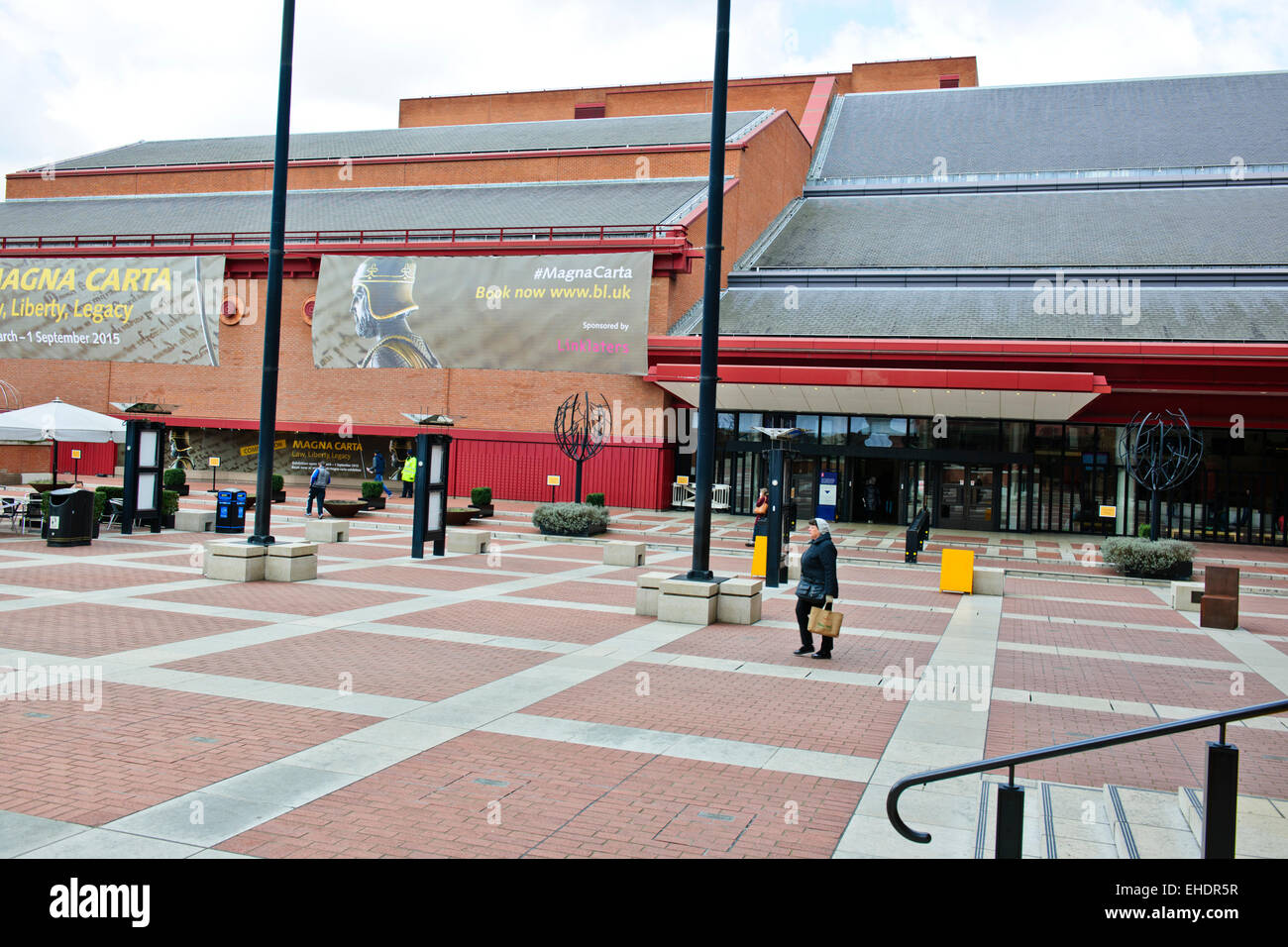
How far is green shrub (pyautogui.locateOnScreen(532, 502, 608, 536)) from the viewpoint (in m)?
25.0

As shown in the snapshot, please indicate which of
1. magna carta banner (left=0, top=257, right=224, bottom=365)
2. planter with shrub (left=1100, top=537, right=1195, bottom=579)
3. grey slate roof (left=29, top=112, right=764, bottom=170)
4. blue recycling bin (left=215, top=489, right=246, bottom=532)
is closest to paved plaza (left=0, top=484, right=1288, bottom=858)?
planter with shrub (left=1100, top=537, right=1195, bottom=579)

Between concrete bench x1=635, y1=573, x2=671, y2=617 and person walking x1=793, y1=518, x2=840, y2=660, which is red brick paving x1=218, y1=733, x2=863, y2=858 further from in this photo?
concrete bench x1=635, y1=573, x2=671, y2=617

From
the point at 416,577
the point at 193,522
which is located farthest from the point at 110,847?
the point at 193,522

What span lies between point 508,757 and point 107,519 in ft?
64.8

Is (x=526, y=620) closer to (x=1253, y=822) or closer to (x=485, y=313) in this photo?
(x=1253, y=822)

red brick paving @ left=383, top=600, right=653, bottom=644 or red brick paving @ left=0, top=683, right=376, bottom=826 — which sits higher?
red brick paving @ left=383, top=600, right=653, bottom=644

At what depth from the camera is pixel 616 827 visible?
5633 millimetres

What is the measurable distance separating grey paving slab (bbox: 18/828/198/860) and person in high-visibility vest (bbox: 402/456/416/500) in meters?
23.5

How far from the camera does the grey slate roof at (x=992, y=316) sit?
2812cm

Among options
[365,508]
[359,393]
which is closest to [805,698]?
[365,508]

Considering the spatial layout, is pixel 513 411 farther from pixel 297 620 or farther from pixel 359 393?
pixel 297 620

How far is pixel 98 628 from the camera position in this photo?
35.0ft

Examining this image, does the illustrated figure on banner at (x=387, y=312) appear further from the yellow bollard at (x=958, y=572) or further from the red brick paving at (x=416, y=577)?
the yellow bollard at (x=958, y=572)

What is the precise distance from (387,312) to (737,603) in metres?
25.1
